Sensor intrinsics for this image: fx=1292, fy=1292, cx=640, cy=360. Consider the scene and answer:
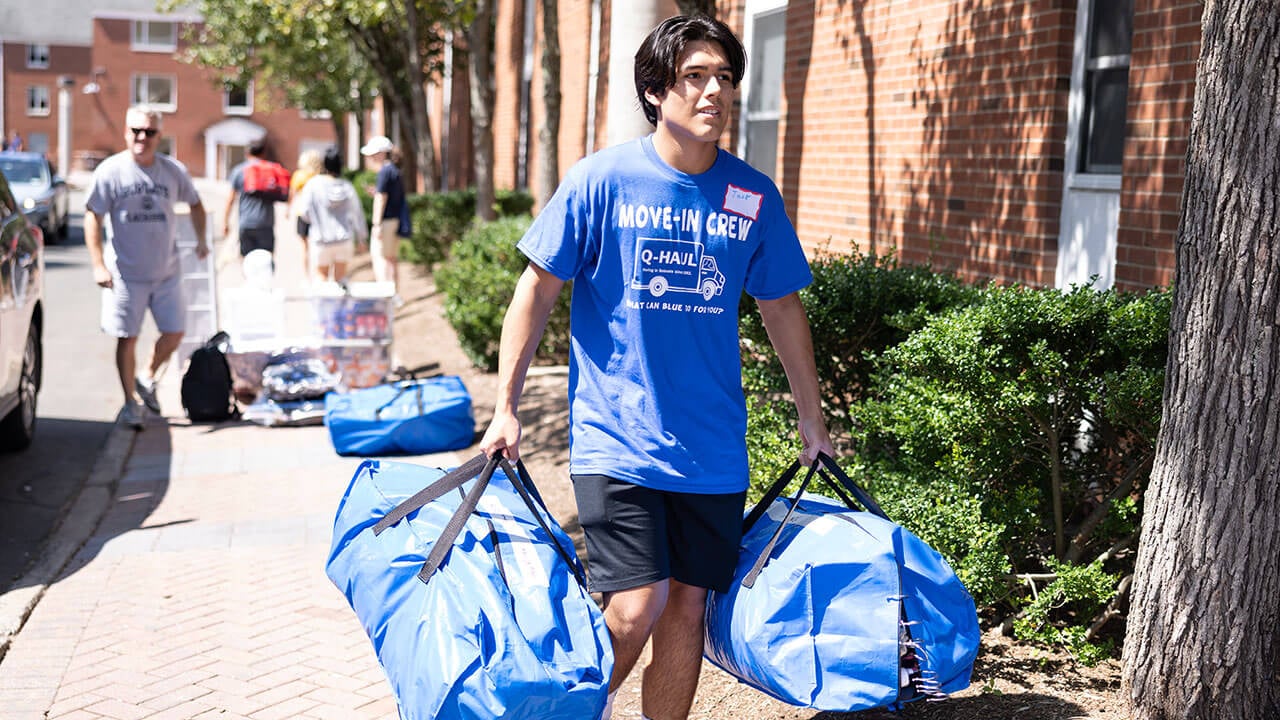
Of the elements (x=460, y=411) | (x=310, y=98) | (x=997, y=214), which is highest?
→ (x=310, y=98)

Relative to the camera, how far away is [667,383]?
322 centimetres

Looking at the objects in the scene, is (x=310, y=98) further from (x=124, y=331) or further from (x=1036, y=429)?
(x=1036, y=429)

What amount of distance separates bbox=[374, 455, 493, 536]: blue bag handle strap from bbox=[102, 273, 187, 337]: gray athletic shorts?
5.75 meters

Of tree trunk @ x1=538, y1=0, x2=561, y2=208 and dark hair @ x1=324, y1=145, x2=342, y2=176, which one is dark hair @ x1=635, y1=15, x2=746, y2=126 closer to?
tree trunk @ x1=538, y1=0, x2=561, y2=208

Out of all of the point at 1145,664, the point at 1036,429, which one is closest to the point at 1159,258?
the point at 1036,429

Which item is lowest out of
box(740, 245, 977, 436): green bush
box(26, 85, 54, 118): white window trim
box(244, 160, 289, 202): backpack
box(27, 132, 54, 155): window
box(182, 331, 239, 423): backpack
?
box(182, 331, 239, 423): backpack

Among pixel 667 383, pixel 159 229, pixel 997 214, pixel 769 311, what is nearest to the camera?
pixel 667 383

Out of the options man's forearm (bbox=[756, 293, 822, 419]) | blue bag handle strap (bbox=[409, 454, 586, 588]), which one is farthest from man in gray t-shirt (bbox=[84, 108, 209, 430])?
man's forearm (bbox=[756, 293, 822, 419])

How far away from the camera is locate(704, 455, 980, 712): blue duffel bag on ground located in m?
3.17

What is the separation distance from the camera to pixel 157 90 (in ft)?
217

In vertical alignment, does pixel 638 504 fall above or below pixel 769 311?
below

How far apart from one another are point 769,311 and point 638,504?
660mm

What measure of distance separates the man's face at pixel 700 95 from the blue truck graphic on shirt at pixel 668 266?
0.89 feet

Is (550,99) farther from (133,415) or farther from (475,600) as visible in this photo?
(475,600)
